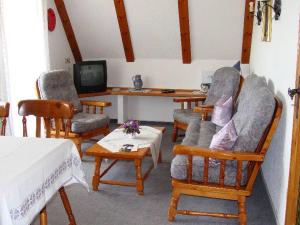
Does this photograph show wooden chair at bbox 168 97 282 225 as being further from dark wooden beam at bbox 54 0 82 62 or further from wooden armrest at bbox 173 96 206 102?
dark wooden beam at bbox 54 0 82 62

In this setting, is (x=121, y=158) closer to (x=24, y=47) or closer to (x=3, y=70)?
(x=3, y=70)

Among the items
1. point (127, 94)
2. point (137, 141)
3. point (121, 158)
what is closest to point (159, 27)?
point (127, 94)

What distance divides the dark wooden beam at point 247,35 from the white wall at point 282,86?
58.4 inches

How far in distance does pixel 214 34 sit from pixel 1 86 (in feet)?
9.23

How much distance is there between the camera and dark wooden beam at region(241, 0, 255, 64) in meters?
4.53

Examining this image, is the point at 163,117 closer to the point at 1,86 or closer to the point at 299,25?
the point at 1,86

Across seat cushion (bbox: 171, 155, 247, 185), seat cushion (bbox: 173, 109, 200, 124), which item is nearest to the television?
seat cushion (bbox: 173, 109, 200, 124)

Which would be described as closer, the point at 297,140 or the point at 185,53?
the point at 297,140

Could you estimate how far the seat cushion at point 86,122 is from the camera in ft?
12.5

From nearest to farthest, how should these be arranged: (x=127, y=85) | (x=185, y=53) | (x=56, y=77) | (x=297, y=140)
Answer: (x=297, y=140) → (x=56, y=77) → (x=185, y=53) → (x=127, y=85)

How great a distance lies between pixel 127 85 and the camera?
18.3 ft

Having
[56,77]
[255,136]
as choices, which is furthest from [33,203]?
[56,77]

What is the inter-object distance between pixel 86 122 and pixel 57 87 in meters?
0.68

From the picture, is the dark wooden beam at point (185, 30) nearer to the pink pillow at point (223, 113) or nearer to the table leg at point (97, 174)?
the pink pillow at point (223, 113)
